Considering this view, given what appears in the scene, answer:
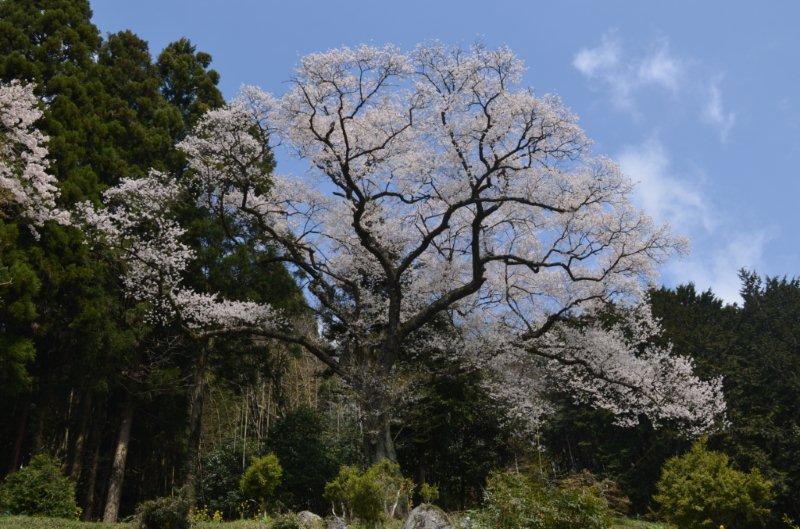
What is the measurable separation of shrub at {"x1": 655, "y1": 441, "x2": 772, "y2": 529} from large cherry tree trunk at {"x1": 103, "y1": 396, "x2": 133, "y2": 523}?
12144mm

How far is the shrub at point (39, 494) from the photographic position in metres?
11.9

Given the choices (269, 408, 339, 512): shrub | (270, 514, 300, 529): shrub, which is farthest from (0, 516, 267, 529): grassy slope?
(269, 408, 339, 512): shrub

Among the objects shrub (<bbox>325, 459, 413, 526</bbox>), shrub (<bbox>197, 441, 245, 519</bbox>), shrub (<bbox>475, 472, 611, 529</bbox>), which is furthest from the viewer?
shrub (<bbox>197, 441, 245, 519</bbox>)

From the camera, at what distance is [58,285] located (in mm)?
13062

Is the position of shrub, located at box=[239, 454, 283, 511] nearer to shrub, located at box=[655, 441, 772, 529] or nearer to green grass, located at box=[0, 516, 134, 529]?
green grass, located at box=[0, 516, 134, 529]

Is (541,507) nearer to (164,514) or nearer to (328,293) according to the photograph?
(164,514)

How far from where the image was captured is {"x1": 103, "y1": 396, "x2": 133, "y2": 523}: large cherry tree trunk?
14773 mm

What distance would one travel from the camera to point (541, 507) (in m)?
6.05

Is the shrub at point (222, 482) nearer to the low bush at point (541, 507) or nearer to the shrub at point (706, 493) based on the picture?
the shrub at point (706, 493)

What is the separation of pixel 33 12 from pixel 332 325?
37.9 feet

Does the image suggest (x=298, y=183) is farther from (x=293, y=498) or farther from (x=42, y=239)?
(x=293, y=498)

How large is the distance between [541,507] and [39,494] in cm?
1046

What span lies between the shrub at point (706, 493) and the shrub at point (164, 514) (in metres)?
8.17


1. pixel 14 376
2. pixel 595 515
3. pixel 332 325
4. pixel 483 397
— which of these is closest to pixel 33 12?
pixel 14 376
